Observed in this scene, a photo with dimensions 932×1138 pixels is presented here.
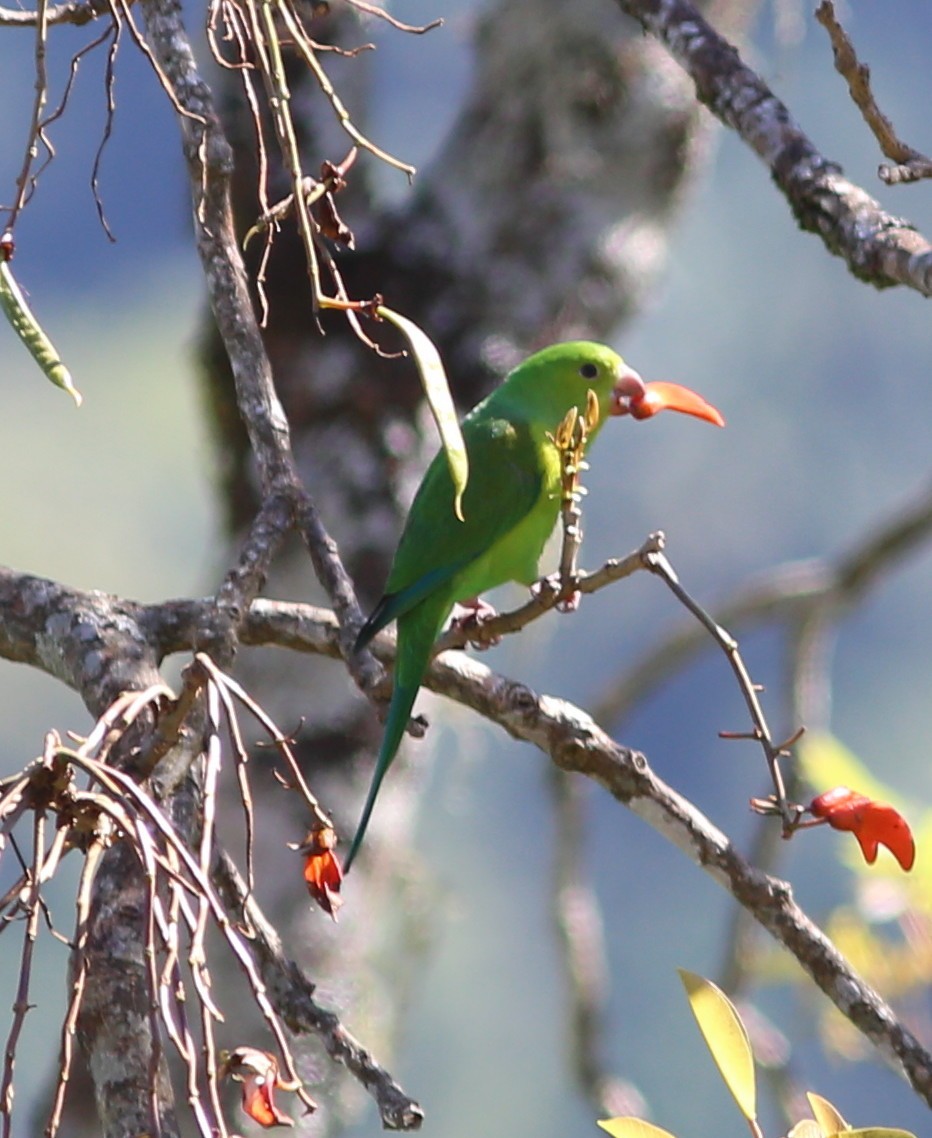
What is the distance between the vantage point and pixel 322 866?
126 cm

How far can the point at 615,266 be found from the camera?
3.13 meters

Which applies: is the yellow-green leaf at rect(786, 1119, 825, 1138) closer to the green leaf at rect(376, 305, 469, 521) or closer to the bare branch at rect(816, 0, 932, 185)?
the green leaf at rect(376, 305, 469, 521)

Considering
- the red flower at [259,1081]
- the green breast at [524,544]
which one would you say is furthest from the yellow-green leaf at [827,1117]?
the green breast at [524,544]

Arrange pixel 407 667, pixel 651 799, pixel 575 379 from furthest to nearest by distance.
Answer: pixel 575 379 < pixel 407 667 < pixel 651 799

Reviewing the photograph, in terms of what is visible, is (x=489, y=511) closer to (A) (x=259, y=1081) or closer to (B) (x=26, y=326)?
(B) (x=26, y=326)

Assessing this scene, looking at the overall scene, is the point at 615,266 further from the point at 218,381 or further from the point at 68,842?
the point at 68,842

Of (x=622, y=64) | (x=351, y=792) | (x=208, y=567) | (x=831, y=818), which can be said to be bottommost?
(x=831, y=818)

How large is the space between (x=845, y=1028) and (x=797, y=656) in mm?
905

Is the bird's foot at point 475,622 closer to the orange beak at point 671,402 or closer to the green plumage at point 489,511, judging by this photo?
the green plumage at point 489,511

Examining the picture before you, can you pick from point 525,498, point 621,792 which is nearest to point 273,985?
point 621,792

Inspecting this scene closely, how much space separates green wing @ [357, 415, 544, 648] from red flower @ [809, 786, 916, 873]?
28.0 inches

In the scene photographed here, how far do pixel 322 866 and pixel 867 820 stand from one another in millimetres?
455

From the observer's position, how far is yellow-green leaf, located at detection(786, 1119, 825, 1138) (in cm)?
105

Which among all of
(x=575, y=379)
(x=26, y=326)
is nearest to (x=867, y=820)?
(x=26, y=326)
